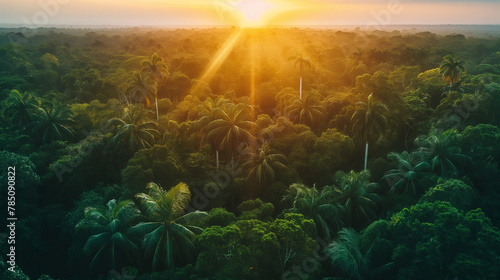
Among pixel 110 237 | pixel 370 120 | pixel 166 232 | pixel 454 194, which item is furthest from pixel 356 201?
pixel 110 237

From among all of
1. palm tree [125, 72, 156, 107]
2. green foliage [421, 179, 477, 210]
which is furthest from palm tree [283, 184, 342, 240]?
palm tree [125, 72, 156, 107]

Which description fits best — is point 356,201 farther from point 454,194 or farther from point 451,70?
point 451,70

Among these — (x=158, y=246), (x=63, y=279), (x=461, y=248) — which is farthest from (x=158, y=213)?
(x=461, y=248)

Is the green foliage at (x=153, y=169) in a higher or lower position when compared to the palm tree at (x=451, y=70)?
lower

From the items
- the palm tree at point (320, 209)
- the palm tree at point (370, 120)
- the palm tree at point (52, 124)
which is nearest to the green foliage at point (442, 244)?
the palm tree at point (320, 209)

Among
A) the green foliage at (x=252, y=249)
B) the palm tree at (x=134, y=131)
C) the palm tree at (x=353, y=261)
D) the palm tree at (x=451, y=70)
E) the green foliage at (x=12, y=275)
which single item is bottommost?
the palm tree at (x=353, y=261)

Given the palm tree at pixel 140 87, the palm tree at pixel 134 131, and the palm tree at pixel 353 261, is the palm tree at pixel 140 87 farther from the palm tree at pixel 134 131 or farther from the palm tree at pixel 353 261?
the palm tree at pixel 353 261

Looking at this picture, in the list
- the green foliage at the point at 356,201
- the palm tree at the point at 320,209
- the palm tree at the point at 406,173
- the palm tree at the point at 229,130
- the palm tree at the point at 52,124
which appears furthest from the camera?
the palm tree at the point at 52,124

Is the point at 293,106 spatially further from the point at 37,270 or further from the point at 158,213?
the point at 37,270
